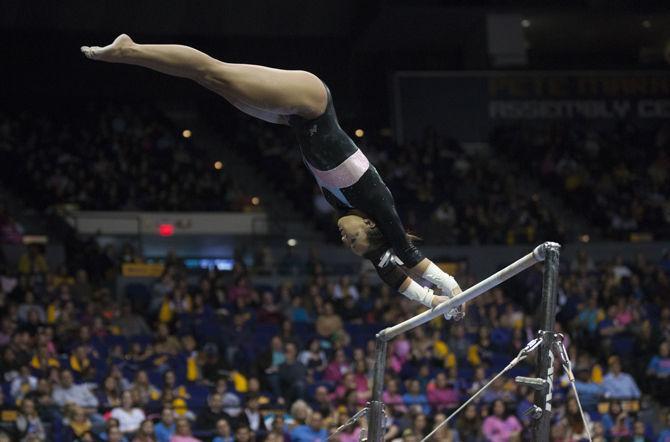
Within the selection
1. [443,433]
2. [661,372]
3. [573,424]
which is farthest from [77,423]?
[661,372]

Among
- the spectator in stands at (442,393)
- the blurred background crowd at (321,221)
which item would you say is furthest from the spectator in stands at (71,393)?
the spectator in stands at (442,393)

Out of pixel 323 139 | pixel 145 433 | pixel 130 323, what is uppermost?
pixel 323 139

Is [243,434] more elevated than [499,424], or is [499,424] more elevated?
[243,434]

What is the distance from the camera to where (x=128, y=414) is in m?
10.6

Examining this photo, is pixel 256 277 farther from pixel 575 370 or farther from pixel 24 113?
pixel 24 113

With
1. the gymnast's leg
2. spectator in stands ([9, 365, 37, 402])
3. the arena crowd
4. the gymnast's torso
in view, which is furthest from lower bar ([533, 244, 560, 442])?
spectator in stands ([9, 365, 37, 402])

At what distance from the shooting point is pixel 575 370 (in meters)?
12.8

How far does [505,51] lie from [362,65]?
3.00m

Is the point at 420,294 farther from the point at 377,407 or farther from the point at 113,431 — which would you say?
the point at 113,431

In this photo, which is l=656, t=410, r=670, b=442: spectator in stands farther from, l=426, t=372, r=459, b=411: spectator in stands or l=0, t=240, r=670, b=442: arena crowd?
l=426, t=372, r=459, b=411: spectator in stands

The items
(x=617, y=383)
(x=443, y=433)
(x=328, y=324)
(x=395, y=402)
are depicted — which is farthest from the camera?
(x=328, y=324)

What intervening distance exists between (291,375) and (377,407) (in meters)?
5.92

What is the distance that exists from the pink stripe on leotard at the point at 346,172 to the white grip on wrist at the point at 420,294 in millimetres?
723

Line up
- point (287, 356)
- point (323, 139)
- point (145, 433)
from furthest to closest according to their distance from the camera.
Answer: point (287, 356) < point (145, 433) < point (323, 139)
